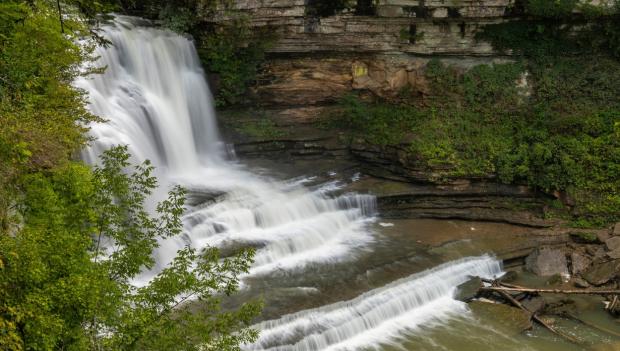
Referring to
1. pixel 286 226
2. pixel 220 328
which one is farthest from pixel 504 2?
pixel 220 328

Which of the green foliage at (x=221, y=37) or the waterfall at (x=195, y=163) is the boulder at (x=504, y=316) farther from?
the green foliage at (x=221, y=37)

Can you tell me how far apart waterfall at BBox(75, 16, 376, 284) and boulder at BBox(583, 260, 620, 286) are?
5898 millimetres

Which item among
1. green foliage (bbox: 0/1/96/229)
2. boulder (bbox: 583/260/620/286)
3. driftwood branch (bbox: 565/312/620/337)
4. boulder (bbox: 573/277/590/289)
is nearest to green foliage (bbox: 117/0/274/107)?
green foliage (bbox: 0/1/96/229)

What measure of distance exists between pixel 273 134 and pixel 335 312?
918 centimetres

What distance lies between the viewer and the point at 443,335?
12914 millimetres

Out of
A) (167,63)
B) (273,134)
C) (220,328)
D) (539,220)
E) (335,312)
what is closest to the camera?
(220,328)

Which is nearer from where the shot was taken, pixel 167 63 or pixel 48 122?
pixel 48 122

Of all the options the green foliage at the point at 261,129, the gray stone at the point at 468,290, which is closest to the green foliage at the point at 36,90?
the green foliage at the point at 261,129

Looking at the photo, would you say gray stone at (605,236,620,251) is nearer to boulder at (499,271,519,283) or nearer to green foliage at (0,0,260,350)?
boulder at (499,271,519,283)

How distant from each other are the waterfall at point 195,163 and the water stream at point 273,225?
3 centimetres

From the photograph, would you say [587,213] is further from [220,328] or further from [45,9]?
[45,9]

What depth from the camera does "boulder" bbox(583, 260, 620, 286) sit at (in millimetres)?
14914

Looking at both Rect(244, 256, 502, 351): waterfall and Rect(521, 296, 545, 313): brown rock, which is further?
Rect(521, 296, 545, 313): brown rock

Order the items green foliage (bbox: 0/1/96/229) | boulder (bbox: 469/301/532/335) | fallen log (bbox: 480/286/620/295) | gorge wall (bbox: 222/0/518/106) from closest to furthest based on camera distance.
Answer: green foliage (bbox: 0/1/96/229)
boulder (bbox: 469/301/532/335)
fallen log (bbox: 480/286/620/295)
gorge wall (bbox: 222/0/518/106)
